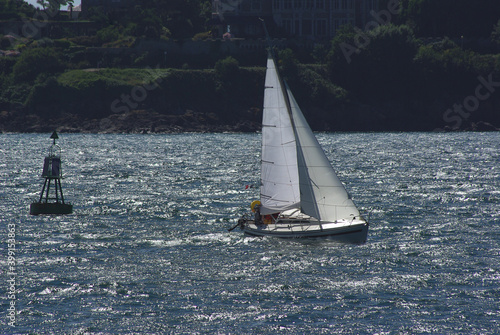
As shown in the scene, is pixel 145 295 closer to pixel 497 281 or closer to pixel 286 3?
pixel 497 281

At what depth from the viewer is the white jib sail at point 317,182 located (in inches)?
1864

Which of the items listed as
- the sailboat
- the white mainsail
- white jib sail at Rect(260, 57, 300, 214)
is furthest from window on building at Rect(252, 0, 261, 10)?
the white mainsail

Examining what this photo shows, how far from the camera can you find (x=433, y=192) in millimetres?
72625

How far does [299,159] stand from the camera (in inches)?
1884

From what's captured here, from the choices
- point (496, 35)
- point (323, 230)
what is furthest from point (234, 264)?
point (496, 35)

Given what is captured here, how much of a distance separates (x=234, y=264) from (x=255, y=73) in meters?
137

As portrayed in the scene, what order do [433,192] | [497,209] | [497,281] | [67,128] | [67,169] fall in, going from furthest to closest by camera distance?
[67,128], [67,169], [433,192], [497,209], [497,281]

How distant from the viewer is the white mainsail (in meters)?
47.4

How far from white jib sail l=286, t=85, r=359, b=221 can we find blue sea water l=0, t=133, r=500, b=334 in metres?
2.11

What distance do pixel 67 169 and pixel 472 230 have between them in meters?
57.1

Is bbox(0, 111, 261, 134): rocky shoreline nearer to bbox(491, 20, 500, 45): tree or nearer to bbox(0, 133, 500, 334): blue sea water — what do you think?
bbox(491, 20, 500, 45): tree

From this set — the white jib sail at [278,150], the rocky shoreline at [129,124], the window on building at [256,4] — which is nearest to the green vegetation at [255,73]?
the rocky shoreline at [129,124]

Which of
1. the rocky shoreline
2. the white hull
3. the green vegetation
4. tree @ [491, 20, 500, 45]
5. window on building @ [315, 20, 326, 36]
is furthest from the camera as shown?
window on building @ [315, 20, 326, 36]

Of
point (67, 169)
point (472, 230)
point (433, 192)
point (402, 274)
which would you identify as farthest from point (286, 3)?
point (402, 274)
